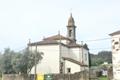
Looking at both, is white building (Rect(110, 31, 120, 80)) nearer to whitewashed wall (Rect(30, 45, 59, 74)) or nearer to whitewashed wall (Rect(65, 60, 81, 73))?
whitewashed wall (Rect(30, 45, 59, 74))

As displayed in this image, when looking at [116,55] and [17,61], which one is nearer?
[116,55]

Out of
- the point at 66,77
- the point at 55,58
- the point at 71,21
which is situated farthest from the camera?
the point at 71,21

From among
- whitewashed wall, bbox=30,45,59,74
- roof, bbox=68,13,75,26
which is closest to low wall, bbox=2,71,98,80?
whitewashed wall, bbox=30,45,59,74

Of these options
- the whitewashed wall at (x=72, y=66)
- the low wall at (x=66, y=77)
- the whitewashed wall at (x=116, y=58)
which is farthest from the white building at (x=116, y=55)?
the whitewashed wall at (x=72, y=66)

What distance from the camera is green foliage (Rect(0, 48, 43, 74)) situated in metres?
61.1

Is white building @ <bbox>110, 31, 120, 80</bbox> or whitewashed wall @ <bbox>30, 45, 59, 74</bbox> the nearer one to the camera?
white building @ <bbox>110, 31, 120, 80</bbox>

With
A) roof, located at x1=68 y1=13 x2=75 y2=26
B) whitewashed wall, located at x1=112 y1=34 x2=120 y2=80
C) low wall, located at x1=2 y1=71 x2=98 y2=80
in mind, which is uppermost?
roof, located at x1=68 y1=13 x2=75 y2=26

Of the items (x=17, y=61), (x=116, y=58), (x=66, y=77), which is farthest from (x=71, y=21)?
(x=116, y=58)

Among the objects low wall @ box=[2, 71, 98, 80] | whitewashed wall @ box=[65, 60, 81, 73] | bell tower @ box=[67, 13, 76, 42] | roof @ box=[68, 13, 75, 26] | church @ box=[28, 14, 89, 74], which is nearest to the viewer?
low wall @ box=[2, 71, 98, 80]

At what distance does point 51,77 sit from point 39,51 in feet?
75.8

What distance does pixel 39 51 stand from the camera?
69625 millimetres

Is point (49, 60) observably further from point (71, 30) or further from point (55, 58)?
point (71, 30)

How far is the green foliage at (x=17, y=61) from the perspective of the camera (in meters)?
61.1

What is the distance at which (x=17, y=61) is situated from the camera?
6106 centimetres
